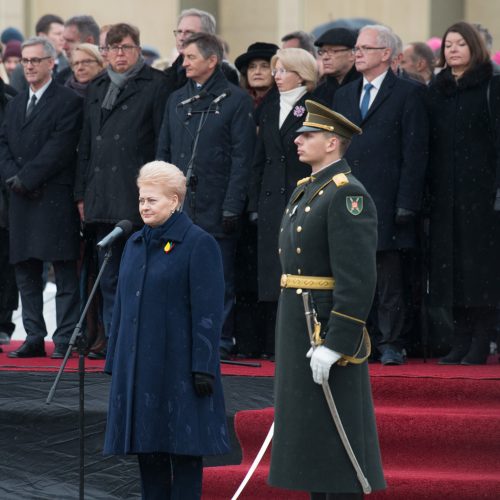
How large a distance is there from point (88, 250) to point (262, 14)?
30.1 feet

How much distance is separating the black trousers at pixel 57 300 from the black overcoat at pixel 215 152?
105 centimetres

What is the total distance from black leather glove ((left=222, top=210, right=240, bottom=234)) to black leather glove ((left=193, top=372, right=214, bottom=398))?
2.76m

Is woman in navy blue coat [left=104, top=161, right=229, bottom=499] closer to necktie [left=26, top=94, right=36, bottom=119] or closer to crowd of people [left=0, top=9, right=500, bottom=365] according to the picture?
crowd of people [left=0, top=9, right=500, bottom=365]

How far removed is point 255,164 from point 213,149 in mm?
284

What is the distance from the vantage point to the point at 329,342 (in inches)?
248

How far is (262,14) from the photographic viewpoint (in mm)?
19031

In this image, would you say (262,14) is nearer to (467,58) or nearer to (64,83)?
(64,83)

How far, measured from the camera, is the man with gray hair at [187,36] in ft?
33.4

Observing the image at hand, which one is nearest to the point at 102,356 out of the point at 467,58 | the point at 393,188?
the point at 393,188

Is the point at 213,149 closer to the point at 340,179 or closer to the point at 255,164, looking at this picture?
the point at 255,164

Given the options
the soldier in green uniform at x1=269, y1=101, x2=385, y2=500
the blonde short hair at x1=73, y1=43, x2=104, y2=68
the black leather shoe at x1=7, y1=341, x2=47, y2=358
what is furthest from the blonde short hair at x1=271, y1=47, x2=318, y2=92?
the soldier in green uniform at x1=269, y1=101, x2=385, y2=500

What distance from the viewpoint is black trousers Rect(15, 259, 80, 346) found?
33.0 ft

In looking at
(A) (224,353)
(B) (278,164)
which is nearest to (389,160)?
(B) (278,164)

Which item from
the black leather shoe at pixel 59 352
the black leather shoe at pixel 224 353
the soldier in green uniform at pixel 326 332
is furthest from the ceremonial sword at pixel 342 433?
the black leather shoe at pixel 59 352
